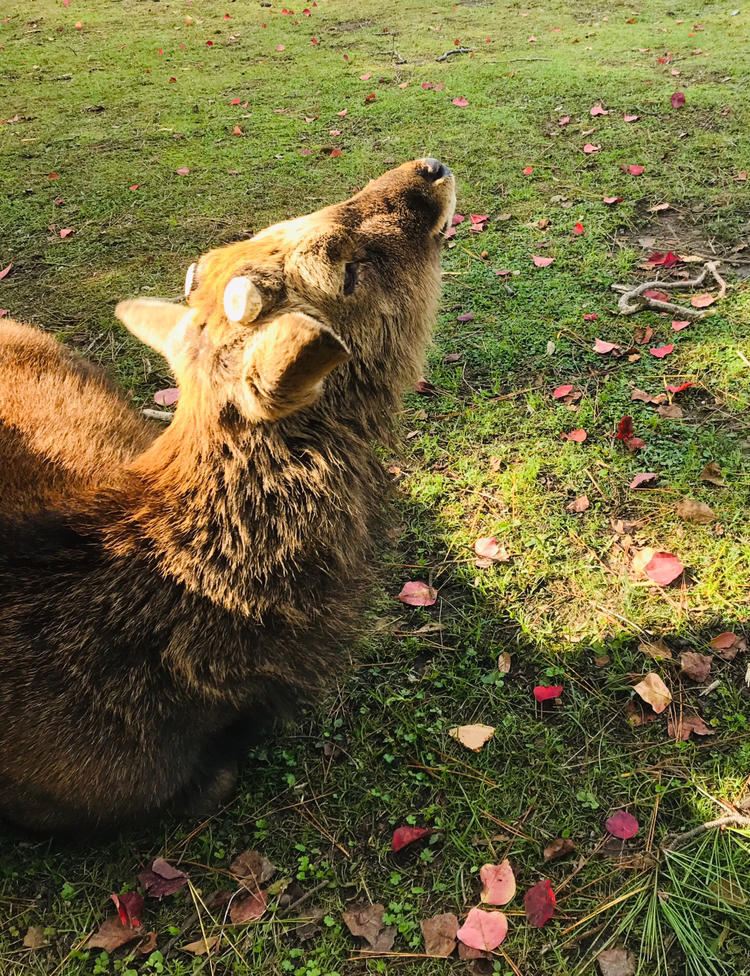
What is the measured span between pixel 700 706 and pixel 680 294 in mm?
2838

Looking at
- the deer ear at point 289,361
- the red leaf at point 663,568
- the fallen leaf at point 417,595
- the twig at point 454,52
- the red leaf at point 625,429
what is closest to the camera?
the deer ear at point 289,361

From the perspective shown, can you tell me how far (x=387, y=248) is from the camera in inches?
104

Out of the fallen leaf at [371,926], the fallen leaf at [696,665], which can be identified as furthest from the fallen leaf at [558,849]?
the fallen leaf at [696,665]

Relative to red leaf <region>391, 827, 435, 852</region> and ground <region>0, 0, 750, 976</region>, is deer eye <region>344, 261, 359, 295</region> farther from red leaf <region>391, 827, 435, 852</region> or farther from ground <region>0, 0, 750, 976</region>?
red leaf <region>391, 827, 435, 852</region>

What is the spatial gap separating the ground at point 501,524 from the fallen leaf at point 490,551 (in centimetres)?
4

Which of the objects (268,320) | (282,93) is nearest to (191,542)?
(268,320)

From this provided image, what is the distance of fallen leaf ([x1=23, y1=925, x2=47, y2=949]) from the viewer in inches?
98.1

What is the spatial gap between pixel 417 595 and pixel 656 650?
40.9 inches

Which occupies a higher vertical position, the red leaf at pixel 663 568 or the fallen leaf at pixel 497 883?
the red leaf at pixel 663 568

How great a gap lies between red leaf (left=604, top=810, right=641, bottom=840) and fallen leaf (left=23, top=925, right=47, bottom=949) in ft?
6.47

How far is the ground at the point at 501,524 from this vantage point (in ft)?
8.04

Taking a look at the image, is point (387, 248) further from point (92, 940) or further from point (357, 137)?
point (357, 137)

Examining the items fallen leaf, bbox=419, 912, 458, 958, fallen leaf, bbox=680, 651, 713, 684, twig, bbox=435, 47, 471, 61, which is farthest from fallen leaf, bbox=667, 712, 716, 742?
twig, bbox=435, 47, 471, 61

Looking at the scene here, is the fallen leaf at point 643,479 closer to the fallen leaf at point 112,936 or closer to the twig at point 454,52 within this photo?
the fallen leaf at point 112,936
